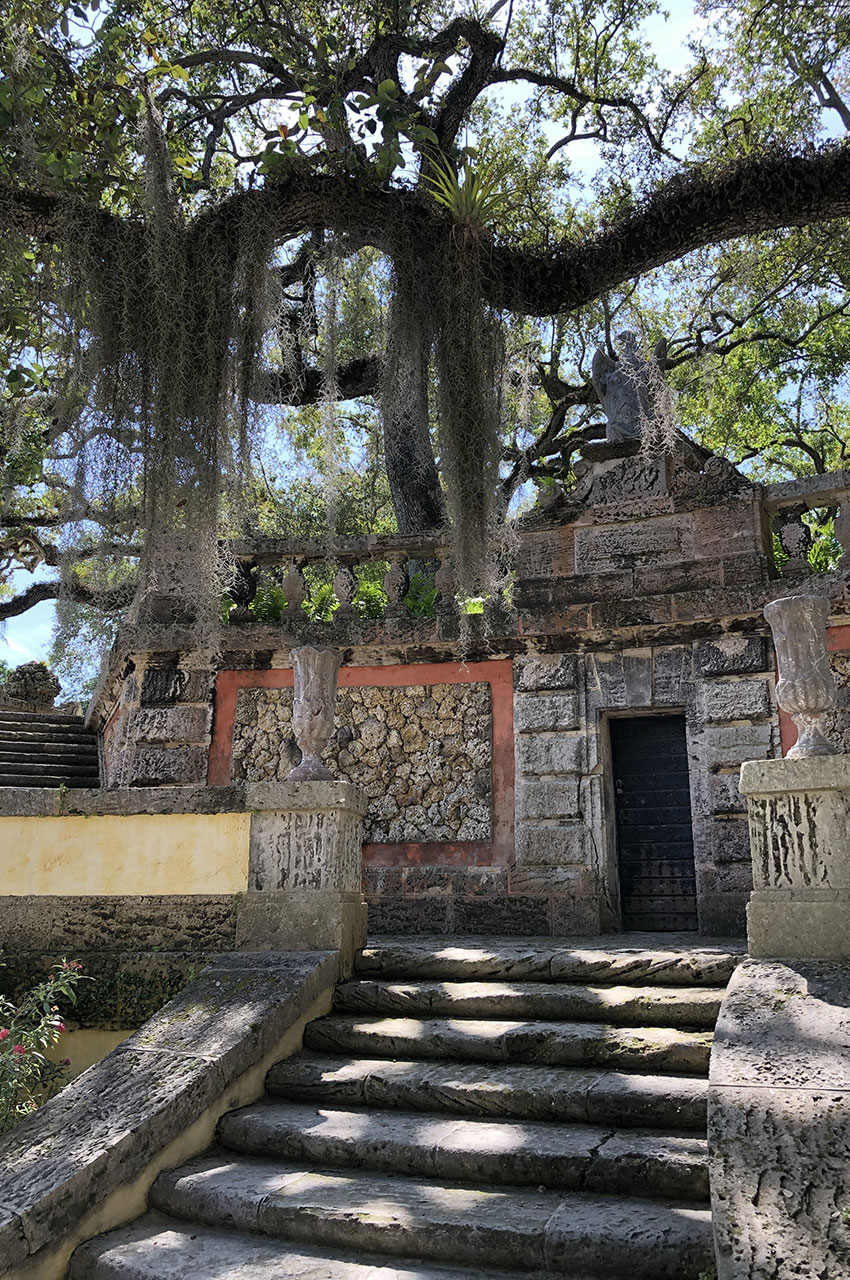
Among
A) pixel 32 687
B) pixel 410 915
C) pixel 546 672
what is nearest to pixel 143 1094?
pixel 410 915

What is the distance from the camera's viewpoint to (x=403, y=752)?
8109 mm

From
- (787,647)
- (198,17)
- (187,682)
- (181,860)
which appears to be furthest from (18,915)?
(198,17)

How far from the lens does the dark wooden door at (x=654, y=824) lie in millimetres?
7559

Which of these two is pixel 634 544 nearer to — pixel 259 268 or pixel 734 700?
pixel 734 700

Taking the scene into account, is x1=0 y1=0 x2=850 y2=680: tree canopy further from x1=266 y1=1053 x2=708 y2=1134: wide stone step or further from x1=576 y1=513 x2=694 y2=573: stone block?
x1=266 y1=1053 x2=708 y2=1134: wide stone step

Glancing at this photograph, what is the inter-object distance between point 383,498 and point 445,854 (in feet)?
21.9

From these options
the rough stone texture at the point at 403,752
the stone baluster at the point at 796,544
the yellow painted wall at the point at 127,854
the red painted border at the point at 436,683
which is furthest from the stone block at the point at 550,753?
the yellow painted wall at the point at 127,854

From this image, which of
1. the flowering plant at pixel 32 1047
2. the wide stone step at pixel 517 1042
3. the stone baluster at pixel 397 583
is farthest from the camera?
the stone baluster at pixel 397 583

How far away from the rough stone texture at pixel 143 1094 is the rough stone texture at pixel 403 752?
2.79m

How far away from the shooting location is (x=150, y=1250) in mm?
3344

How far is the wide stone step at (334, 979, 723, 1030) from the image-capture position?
4.42 meters

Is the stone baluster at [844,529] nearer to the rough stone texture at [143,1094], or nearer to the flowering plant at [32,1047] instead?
the rough stone texture at [143,1094]

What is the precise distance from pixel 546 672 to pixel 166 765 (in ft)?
10.5

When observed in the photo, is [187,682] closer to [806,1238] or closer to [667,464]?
[667,464]
